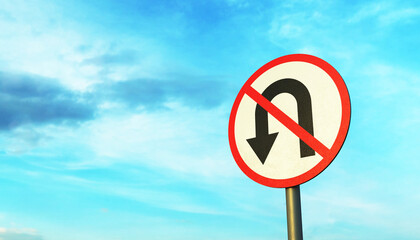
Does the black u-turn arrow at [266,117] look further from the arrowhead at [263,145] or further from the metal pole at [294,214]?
the metal pole at [294,214]

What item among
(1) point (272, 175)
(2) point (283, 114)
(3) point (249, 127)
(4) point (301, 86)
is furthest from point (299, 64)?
(1) point (272, 175)

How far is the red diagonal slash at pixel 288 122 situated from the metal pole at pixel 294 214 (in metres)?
0.27

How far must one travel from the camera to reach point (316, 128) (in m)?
2.48

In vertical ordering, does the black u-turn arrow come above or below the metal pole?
above

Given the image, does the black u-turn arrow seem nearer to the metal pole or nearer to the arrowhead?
the arrowhead

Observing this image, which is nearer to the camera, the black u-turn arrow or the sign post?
the sign post

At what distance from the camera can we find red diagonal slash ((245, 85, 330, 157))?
2422 mm

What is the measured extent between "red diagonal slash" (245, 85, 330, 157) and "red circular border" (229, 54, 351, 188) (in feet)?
0.16

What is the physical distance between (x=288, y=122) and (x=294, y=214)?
0.57 meters

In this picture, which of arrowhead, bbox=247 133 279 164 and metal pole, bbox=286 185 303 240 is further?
arrowhead, bbox=247 133 279 164

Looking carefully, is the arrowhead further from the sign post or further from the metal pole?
the metal pole

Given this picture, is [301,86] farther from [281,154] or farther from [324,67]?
[281,154]

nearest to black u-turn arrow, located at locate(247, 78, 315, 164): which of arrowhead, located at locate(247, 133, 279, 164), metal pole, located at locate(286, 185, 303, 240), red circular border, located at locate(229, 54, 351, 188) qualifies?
arrowhead, located at locate(247, 133, 279, 164)

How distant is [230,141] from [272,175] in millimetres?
458
